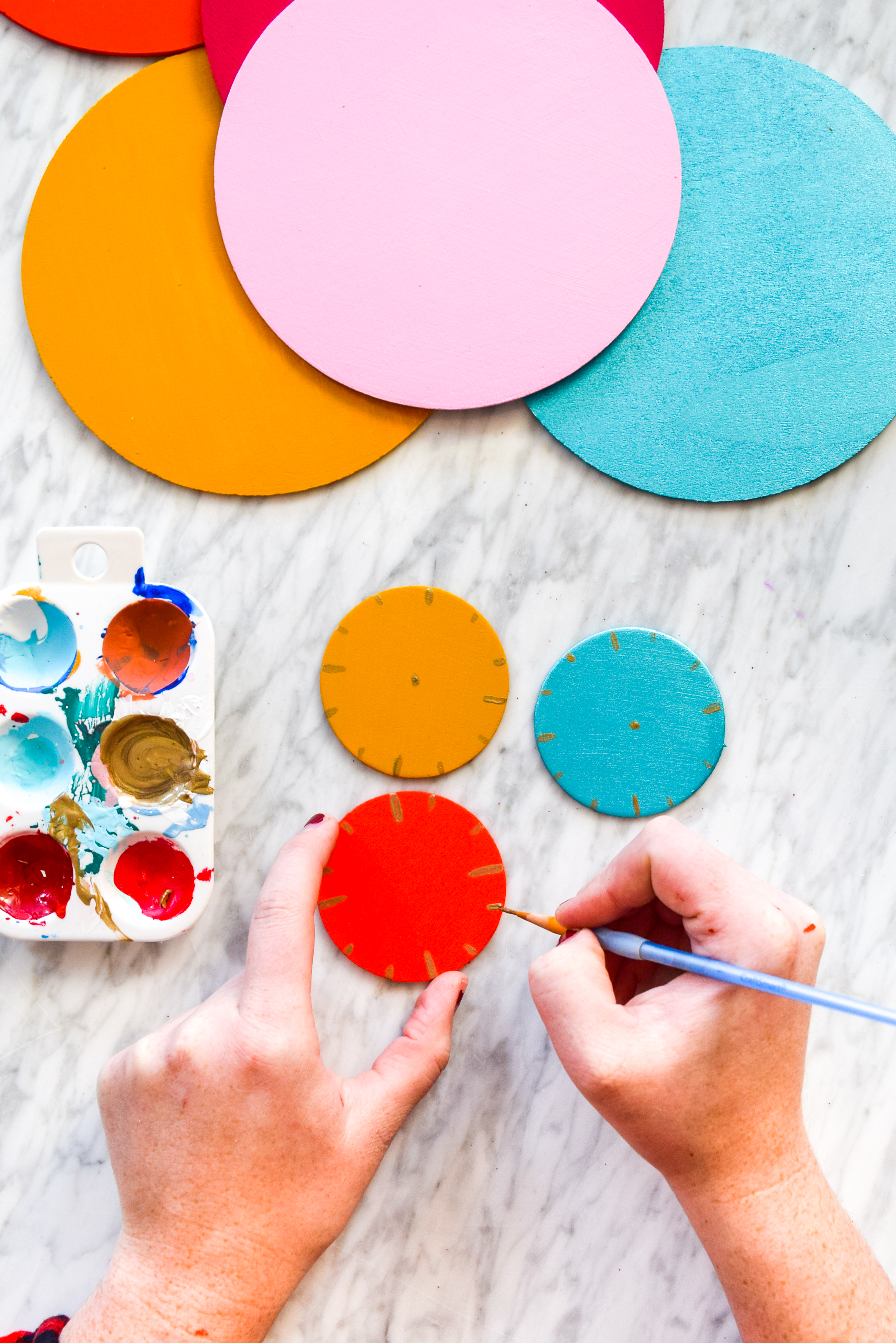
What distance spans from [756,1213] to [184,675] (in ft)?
2.11

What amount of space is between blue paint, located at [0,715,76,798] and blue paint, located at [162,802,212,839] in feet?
0.33

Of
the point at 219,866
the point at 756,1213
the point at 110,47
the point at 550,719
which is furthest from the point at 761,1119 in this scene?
the point at 110,47

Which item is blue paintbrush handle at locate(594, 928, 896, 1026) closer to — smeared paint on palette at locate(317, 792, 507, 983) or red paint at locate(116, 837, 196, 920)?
smeared paint on palette at locate(317, 792, 507, 983)

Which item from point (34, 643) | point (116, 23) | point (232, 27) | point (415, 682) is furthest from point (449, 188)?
point (34, 643)

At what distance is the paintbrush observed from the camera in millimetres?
566

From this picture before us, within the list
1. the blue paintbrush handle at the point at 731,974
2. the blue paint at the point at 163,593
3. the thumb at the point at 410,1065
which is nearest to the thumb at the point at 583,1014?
the blue paintbrush handle at the point at 731,974

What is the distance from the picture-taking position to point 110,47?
817 mm

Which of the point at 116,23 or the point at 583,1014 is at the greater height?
the point at 116,23

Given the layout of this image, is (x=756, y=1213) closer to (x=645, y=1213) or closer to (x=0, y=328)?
(x=645, y=1213)

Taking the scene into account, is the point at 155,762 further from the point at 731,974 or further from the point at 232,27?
the point at 232,27

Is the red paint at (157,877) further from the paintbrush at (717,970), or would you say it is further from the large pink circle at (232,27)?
the large pink circle at (232,27)

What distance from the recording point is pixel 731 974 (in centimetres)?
64

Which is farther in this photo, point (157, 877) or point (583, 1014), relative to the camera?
point (157, 877)

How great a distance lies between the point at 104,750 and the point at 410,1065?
39 centimetres
